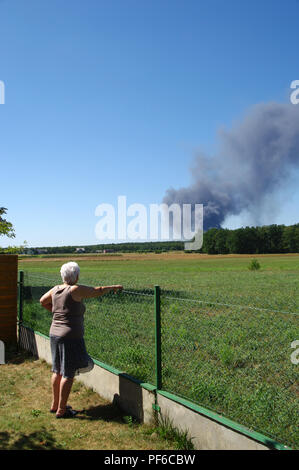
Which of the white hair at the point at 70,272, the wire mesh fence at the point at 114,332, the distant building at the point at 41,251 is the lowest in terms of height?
the distant building at the point at 41,251

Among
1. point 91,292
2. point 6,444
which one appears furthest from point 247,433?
point 6,444

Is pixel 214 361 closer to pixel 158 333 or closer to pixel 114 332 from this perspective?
pixel 114 332

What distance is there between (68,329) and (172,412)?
4.74 feet

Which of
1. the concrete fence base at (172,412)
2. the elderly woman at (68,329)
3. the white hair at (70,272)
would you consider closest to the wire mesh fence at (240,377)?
the concrete fence base at (172,412)

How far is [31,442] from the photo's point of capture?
3.95m

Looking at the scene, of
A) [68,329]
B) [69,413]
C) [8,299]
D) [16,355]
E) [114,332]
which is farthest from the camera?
[8,299]

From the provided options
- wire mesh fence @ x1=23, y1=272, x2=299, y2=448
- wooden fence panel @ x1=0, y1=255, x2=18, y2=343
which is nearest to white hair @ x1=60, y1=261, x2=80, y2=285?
wire mesh fence @ x1=23, y1=272, x2=299, y2=448

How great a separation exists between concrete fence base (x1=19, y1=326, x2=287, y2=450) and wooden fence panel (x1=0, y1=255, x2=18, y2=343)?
2928 mm

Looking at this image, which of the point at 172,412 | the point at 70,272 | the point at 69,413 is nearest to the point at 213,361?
the point at 172,412

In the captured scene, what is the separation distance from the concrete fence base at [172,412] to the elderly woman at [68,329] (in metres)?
0.55

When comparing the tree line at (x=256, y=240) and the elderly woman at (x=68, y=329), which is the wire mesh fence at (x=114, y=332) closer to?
the elderly woman at (x=68, y=329)

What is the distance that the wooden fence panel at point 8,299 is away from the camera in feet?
26.5
